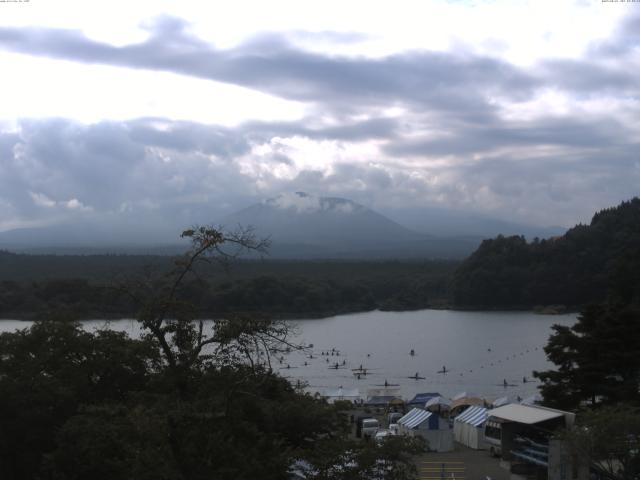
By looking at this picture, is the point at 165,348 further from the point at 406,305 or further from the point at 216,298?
the point at 406,305

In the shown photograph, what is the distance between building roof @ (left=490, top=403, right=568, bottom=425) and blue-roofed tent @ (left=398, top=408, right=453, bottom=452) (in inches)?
79.0

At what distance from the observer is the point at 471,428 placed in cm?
1298

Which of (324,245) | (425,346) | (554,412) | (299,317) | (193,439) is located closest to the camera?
(193,439)

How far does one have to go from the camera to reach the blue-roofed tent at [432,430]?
40.6 ft

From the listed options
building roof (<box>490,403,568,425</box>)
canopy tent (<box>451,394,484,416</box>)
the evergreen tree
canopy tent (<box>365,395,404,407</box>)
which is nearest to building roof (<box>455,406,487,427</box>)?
the evergreen tree

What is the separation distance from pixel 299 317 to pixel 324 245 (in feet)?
335

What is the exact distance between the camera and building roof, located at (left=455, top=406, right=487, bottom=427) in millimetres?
12867

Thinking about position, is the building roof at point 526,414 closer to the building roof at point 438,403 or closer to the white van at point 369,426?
the white van at point 369,426

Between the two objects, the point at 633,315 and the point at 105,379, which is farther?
the point at 633,315

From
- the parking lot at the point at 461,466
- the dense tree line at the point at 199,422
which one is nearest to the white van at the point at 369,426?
the parking lot at the point at 461,466

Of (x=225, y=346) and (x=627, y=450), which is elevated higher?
(x=225, y=346)

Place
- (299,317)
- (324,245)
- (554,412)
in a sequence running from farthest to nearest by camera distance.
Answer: (324,245), (299,317), (554,412)

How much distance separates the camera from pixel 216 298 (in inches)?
1501

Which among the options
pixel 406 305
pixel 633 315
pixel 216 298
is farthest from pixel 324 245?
pixel 633 315
